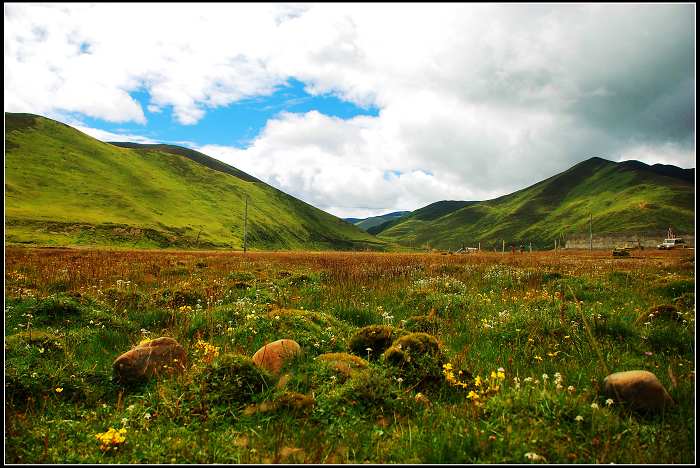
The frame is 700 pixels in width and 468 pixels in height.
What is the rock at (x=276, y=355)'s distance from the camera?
5.57 meters

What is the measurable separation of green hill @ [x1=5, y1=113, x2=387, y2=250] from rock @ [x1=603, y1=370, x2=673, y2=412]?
89.7 m

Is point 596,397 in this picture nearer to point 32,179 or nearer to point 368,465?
point 368,465

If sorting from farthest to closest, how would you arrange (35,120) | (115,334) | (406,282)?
1. (35,120)
2. (406,282)
3. (115,334)

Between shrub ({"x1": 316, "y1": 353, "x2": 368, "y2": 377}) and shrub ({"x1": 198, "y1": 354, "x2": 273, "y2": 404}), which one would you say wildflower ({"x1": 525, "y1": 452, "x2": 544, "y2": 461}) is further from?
shrub ({"x1": 198, "y1": 354, "x2": 273, "y2": 404})

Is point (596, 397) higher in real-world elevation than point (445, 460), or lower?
higher

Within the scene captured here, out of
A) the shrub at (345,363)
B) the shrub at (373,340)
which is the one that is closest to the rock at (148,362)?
the shrub at (345,363)

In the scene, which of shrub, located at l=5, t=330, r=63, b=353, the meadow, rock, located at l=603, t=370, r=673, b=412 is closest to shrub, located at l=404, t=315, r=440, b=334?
the meadow

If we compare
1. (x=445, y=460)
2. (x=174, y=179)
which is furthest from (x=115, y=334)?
(x=174, y=179)

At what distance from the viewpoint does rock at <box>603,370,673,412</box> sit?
4238 millimetres

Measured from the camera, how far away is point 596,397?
4.50 metres

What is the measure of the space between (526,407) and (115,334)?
7280 millimetres

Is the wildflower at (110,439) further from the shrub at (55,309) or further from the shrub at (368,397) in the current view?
the shrub at (55,309)

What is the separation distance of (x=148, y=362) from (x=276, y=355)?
1.79 m

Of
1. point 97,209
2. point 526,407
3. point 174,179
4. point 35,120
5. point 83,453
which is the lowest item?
point 83,453
